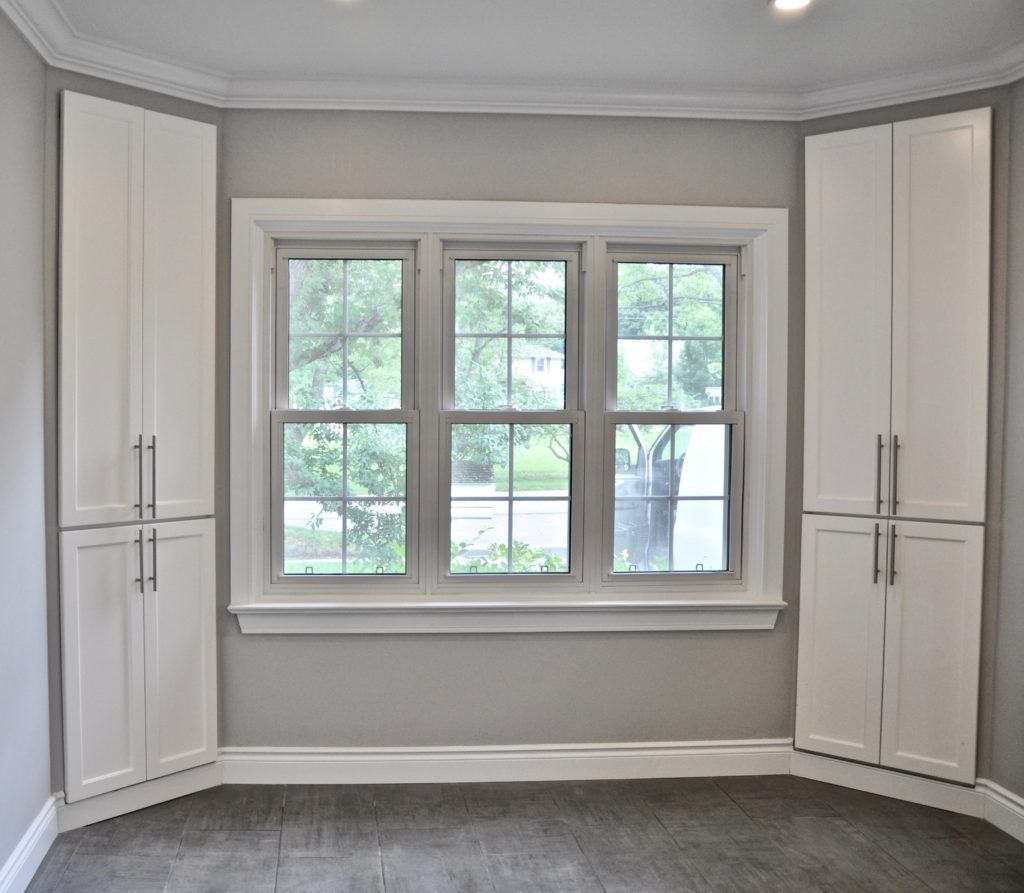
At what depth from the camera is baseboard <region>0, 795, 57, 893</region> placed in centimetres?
259

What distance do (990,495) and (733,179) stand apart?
5.15 feet

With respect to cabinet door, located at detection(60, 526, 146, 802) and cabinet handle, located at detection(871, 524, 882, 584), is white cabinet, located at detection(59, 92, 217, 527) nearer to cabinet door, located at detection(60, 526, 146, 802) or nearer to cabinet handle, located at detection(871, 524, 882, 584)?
cabinet door, located at detection(60, 526, 146, 802)

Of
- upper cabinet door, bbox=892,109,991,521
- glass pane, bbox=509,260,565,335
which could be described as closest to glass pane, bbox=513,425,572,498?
glass pane, bbox=509,260,565,335

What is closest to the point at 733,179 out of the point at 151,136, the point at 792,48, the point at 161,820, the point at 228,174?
the point at 792,48

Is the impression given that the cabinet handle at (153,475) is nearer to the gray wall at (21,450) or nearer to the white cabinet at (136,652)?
the white cabinet at (136,652)

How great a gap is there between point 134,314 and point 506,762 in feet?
7.33

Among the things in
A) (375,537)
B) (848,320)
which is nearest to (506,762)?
(375,537)

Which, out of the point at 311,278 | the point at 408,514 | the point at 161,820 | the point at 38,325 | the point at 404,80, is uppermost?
the point at 404,80

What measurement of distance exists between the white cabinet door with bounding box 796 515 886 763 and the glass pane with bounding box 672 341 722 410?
0.63 meters

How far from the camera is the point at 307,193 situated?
11.3 feet

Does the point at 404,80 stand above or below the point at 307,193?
above

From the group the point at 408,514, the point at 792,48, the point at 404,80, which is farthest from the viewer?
the point at 408,514

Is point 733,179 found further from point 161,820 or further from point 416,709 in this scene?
point 161,820

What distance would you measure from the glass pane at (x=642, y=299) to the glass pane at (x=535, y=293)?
26cm
